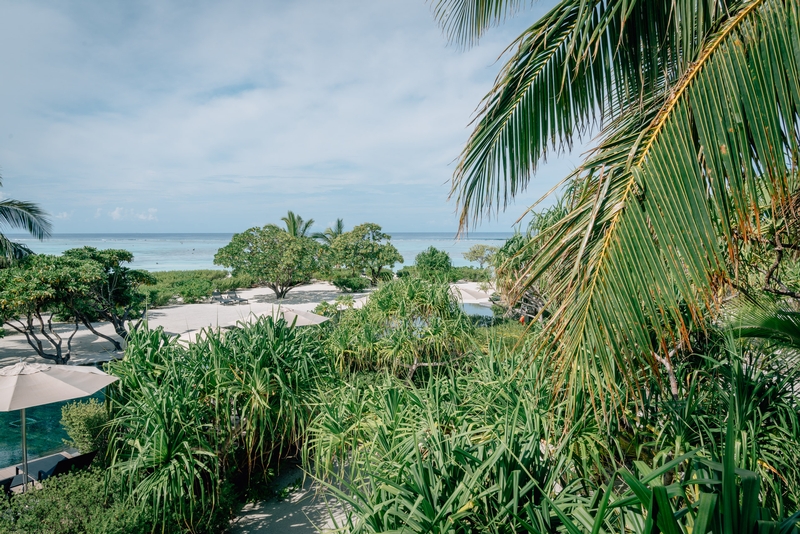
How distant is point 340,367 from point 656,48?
5.70m

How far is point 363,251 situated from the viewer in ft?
78.7

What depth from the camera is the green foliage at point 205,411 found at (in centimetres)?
381

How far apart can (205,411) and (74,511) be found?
1323 mm

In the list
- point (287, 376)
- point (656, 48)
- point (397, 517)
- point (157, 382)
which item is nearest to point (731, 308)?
point (656, 48)

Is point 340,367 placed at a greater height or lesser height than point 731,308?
lesser

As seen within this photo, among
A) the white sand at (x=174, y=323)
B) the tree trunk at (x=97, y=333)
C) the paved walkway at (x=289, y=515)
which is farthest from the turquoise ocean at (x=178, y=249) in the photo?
the paved walkway at (x=289, y=515)

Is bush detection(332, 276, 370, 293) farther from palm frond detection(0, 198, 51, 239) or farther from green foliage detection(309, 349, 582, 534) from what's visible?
green foliage detection(309, 349, 582, 534)

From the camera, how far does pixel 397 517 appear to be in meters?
2.40

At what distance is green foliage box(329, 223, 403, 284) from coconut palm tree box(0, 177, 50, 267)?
12.5 metres

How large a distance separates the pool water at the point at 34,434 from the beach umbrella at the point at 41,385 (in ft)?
5.89

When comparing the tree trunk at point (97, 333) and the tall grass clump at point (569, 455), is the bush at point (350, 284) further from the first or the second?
the tall grass clump at point (569, 455)

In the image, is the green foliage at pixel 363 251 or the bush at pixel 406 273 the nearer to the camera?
the bush at pixel 406 273

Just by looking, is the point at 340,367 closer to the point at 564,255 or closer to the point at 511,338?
the point at 511,338

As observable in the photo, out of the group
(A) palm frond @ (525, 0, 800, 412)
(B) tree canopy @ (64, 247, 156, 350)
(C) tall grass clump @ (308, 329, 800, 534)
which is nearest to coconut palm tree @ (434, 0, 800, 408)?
(A) palm frond @ (525, 0, 800, 412)
